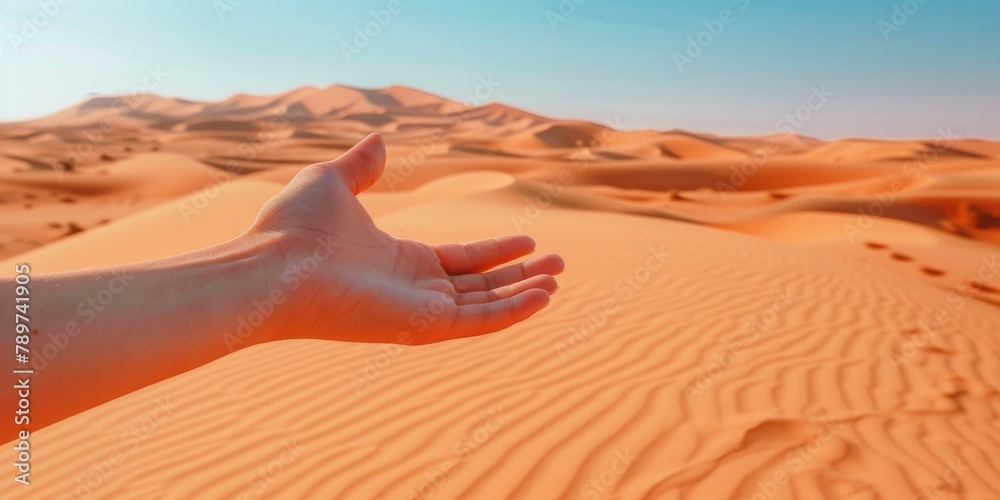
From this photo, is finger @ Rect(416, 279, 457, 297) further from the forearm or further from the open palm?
the forearm

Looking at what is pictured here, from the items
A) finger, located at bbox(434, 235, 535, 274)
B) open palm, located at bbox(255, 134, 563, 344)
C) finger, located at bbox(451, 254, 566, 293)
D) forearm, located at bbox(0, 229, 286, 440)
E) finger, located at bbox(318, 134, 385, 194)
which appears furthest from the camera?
finger, located at bbox(434, 235, 535, 274)

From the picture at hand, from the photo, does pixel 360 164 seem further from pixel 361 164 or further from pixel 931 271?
pixel 931 271

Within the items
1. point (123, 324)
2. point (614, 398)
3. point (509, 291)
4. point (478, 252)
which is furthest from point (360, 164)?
point (614, 398)

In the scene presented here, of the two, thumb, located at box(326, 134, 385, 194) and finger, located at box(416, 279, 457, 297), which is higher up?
thumb, located at box(326, 134, 385, 194)

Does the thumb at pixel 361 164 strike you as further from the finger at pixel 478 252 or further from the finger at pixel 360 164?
A: the finger at pixel 478 252

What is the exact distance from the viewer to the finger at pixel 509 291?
10.1 ft

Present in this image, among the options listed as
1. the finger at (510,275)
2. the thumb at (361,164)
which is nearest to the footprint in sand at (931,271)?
the finger at (510,275)

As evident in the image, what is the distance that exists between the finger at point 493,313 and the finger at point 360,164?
2.62 feet

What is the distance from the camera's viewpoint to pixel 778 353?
455 centimetres

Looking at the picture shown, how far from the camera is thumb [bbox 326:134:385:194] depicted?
9.72ft

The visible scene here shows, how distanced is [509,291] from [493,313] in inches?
12.1

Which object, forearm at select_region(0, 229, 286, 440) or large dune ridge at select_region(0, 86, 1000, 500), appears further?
large dune ridge at select_region(0, 86, 1000, 500)

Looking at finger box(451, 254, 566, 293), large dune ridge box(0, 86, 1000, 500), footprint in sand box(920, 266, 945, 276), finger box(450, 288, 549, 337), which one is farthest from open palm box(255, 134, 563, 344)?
footprint in sand box(920, 266, 945, 276)

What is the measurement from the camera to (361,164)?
9.98ft
